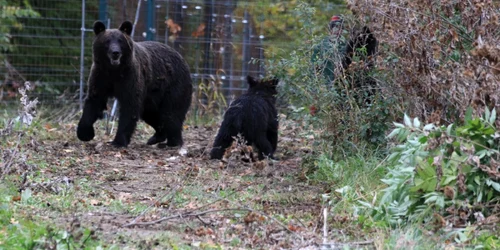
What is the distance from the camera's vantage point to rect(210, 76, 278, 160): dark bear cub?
31.3 feet

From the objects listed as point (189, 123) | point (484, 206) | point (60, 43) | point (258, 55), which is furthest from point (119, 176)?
point (60, 43)

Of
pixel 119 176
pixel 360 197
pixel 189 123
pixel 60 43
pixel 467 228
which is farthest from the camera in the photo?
pixel 60 43

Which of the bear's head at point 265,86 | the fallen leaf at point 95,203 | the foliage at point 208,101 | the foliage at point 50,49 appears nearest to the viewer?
the fallen leaf at point 95,203

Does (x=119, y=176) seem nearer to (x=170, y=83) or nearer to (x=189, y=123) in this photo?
(x=170, y=83)

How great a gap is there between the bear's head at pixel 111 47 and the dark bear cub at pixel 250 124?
172 cm

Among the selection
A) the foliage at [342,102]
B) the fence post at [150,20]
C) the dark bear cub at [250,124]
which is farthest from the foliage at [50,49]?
the foliage at [342,102]

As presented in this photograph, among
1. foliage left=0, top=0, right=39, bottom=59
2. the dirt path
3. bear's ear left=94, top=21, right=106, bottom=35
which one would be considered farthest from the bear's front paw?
foliage left=0, top=0, right=39, bottom=59

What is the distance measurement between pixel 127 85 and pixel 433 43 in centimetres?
483

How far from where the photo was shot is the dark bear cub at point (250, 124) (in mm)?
9531

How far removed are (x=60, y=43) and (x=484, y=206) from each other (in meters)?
13.4

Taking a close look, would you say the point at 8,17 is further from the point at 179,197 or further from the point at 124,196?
the point at 179,197

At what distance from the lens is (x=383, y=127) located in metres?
8.37

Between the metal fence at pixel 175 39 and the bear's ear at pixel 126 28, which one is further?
the metal fence at pixel 175 39

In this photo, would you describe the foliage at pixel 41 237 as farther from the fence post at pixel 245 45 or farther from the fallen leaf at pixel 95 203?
the fence post at pixel 245 45
